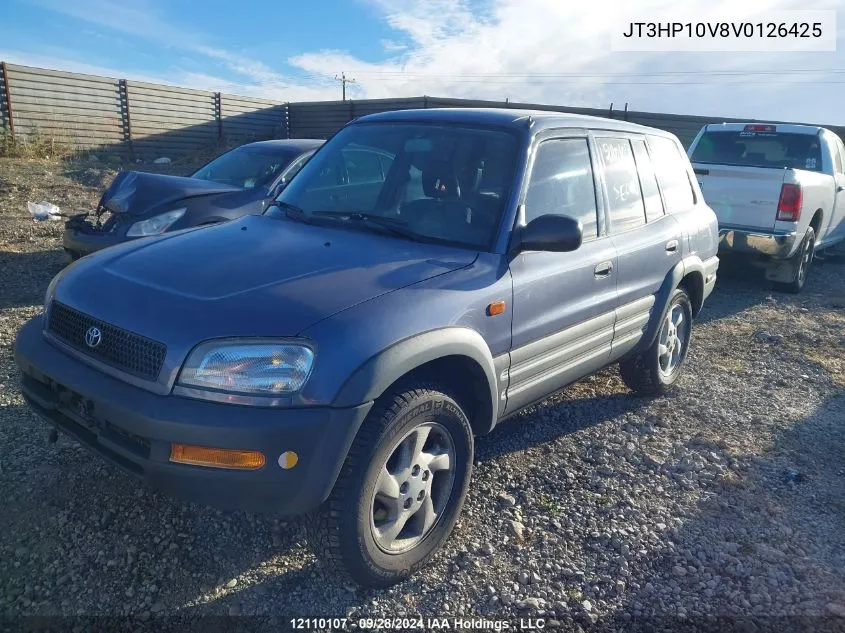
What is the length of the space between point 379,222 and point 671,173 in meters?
2.56

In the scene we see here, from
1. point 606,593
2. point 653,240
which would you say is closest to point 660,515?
point 606,593

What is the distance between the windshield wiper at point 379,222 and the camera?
3.20 metres

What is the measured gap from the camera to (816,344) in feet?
20.9

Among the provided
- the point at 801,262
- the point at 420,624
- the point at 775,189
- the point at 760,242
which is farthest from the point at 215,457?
the point at 801,262

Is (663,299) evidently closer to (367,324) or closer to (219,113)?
(367,324)

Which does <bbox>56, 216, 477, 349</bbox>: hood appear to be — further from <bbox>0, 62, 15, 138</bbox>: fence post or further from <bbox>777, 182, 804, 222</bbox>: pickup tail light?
<bbox>0, 62, 15, 138</bbox>: fence post

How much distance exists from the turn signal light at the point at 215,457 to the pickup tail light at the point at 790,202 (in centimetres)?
734

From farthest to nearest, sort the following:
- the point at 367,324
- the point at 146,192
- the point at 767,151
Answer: the point at 767,151, the point at 146,192, the point at 367,324

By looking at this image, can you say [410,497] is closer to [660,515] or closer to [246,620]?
[246,620]

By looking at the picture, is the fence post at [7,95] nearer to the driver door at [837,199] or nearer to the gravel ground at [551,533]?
the gravel ground at [551,533]

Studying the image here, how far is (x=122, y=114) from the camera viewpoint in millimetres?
17531

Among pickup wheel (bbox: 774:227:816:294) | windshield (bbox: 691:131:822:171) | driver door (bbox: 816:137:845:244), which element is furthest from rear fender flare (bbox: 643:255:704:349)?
driver door (bbox: 816:137:845:244)

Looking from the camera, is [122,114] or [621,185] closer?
[621,185]

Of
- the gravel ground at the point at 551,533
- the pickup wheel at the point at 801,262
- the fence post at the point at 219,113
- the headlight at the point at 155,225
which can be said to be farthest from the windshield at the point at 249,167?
the fence post at the point at 219,113
